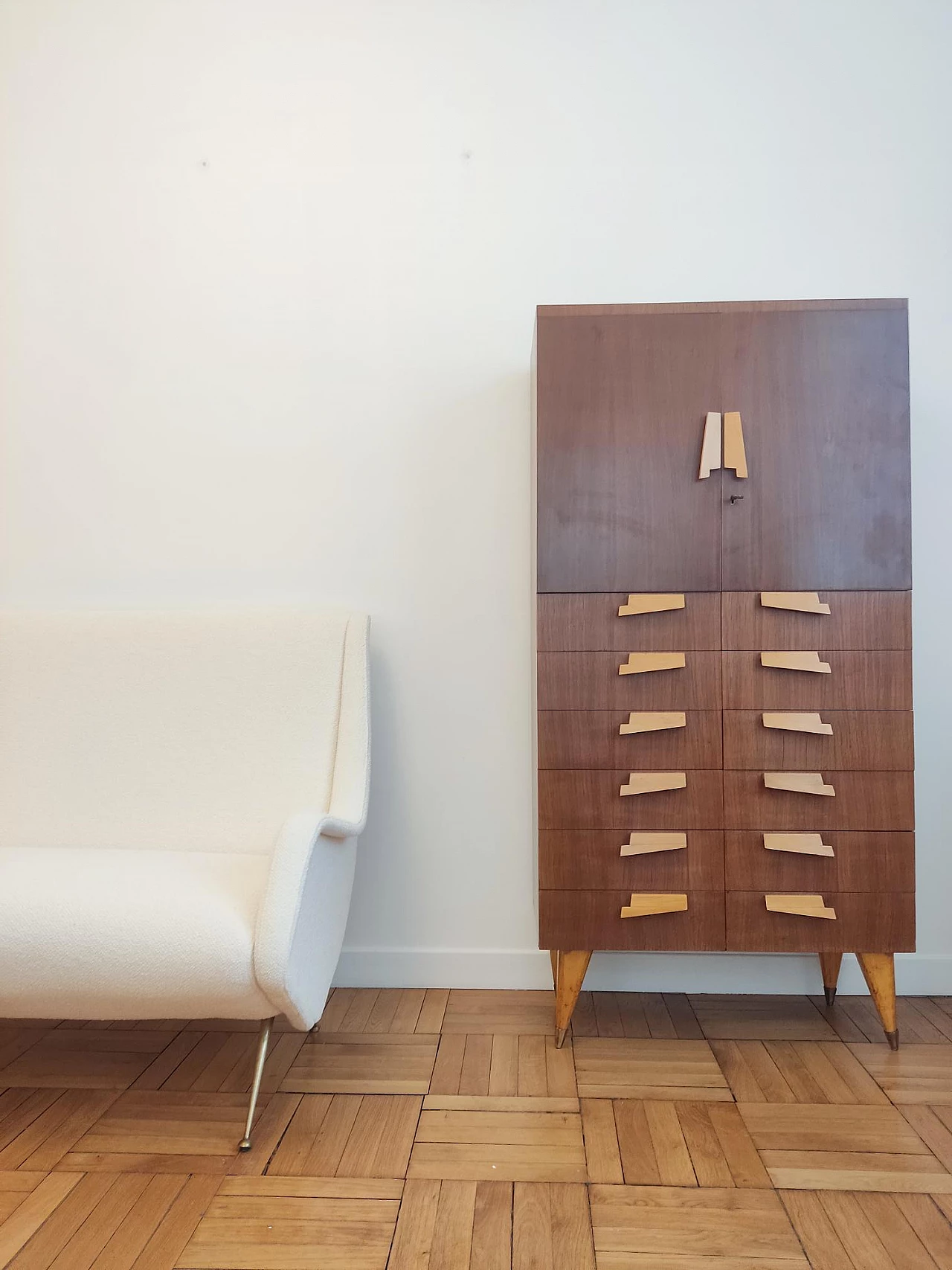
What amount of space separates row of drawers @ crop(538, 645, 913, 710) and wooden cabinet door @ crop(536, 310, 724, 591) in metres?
0.16

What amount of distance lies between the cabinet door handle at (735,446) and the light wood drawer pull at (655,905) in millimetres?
902

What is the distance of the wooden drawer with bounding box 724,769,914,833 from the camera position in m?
1.96

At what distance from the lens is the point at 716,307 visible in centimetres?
199

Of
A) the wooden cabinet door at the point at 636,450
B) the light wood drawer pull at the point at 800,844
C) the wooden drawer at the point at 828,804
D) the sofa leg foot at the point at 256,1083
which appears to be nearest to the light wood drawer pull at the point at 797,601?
the wooden cabinet door at the point at 636,450

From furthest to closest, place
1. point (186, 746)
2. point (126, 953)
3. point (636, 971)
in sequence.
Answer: point (636, 971) < point (186, 746) < point (126, 953)

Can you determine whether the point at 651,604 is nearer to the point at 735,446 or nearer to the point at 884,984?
the point at 735,446

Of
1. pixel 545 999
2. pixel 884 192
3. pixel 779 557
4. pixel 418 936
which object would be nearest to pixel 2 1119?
pixel 418 936

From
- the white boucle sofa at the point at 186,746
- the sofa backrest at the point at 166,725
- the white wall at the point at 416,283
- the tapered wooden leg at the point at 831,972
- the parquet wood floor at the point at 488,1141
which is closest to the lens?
the parquet wood floor at the point at 488,1141

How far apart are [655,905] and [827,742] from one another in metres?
0.50

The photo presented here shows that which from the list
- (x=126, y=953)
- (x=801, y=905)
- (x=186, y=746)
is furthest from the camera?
(x=186, y=746)

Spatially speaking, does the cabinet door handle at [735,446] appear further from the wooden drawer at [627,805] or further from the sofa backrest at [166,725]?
the sofa backrest at [166,725]

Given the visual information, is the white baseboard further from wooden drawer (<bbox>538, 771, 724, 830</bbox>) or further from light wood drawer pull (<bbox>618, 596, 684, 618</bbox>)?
light wood drawer pull (<bbox>618, 596, 684, 618</bbox>)

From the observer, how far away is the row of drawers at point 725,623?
6.47ft

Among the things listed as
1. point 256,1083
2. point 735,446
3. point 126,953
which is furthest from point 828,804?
point 126,953
